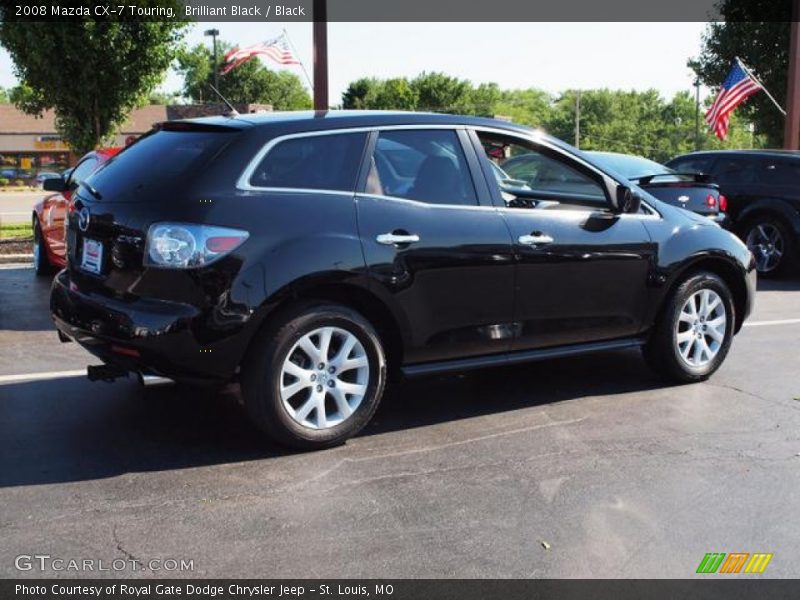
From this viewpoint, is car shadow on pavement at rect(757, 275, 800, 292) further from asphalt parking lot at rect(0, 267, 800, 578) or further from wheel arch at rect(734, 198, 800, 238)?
asphalt parking lot at rect(0, 267, 800, 578)

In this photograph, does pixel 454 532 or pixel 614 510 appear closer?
pixel 454 532

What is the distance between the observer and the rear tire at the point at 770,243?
1133 centimetres

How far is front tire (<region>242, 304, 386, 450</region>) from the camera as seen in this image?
4.28 meters

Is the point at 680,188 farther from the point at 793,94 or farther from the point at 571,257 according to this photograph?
the point at 793,94

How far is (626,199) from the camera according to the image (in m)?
5.43

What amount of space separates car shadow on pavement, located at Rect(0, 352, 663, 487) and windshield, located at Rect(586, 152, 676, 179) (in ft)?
15.3

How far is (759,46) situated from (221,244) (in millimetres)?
27831

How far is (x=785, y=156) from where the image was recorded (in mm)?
11531

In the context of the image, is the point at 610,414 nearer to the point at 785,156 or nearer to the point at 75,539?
the point at 75,539

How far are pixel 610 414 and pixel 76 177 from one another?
246 inches

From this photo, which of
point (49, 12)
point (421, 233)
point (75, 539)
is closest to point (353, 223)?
point (421, 233)

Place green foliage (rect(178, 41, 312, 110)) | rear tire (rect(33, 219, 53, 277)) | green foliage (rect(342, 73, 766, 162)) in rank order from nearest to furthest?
rear tire (rect(33, 219, 53, 277)) → green foliage (rect(178, 41, 312, 110)) → green foliage (rect(342, 73, 766, 162))

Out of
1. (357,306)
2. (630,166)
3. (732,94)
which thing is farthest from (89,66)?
(732,94)

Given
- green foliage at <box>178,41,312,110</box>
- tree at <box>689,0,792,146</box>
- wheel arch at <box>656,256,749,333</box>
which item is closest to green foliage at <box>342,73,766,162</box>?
green foliage at <box>178,41,312,110</box>
